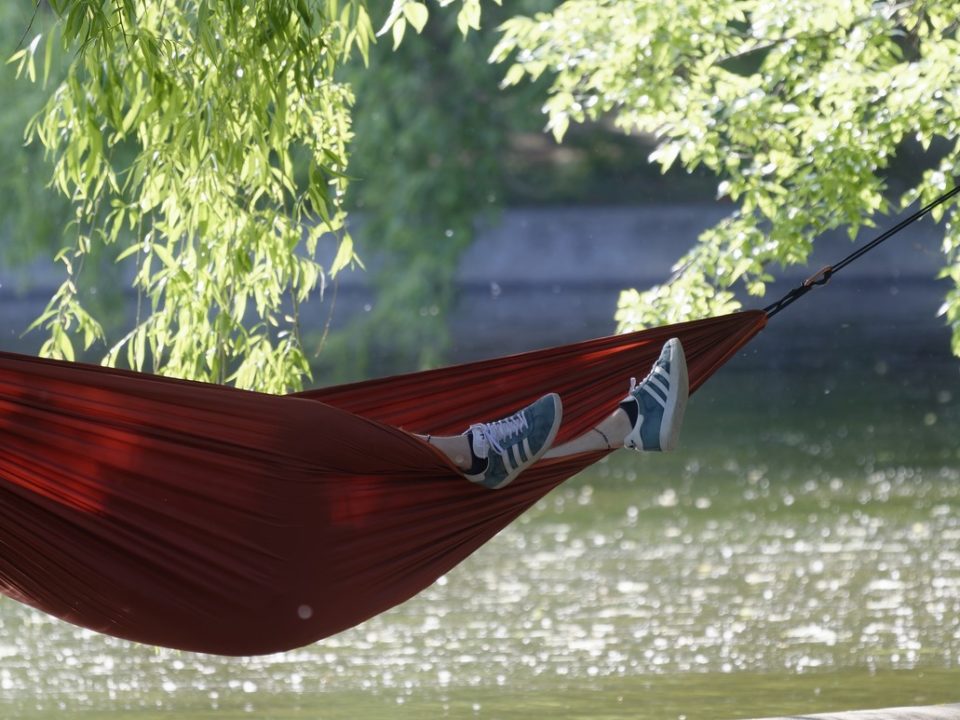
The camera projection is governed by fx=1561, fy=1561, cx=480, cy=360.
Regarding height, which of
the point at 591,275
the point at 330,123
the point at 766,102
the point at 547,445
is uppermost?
the point at 591,275

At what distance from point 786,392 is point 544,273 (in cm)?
796

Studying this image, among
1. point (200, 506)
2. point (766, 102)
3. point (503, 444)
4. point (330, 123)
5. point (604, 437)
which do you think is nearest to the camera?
point (200, 506)

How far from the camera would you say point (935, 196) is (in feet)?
11.8

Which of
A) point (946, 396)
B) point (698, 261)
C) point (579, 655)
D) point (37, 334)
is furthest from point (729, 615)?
point (37, 334)

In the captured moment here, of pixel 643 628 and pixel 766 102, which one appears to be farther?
pixel 643 628

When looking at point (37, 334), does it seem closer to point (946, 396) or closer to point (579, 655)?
point (946, 396)

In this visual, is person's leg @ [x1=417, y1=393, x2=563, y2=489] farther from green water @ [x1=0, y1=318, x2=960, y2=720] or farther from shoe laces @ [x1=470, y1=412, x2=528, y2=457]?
green water @ [x1=0, y1=318, x2=960, y2=720]

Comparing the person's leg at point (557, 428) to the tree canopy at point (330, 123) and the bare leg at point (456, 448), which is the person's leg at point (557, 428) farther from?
the tree canopy at point (330, 123)

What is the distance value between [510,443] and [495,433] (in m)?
0.03

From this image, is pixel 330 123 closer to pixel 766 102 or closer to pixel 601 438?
pixel 601 438

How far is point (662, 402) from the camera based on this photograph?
8.96ft

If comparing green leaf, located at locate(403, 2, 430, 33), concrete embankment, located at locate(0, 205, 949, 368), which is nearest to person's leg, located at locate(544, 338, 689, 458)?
green leaf, located at locate(403, 2, 430, 33)

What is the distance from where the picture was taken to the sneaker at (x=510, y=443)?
8.63ft

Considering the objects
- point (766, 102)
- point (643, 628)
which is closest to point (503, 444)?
point (766, 102)
